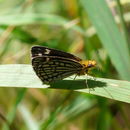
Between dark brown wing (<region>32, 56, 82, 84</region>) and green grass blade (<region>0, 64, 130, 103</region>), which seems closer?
green grass blade (<region>0, 64, 130, 103</region>)

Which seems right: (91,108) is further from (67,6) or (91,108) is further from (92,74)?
(67,6)

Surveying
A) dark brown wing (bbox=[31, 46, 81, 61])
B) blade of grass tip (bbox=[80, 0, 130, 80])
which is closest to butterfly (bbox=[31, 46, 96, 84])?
dark brown wing (bbox=[31, 46, 81, 61])

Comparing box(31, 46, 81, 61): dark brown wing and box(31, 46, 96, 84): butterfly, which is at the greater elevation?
box(31, 46, 81, 61): dark brown wing

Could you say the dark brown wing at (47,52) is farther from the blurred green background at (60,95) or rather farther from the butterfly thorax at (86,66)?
the blurred green background at (60,95)

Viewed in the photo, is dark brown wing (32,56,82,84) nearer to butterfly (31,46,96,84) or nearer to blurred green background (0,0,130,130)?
butterfly (31,46,96,84)

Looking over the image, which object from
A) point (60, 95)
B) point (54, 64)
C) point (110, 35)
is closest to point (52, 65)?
point (54, 64)

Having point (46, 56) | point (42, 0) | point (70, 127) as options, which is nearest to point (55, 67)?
point (46, 56)

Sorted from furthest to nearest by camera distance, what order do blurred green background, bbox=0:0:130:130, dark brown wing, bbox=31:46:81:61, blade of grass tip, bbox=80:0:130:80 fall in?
1. blurred green background, bbox=0:0:130:130
2. blade of grass tip, bbox=80:0:130:80
3. dark brown wing, bbox=31:46:81:61
